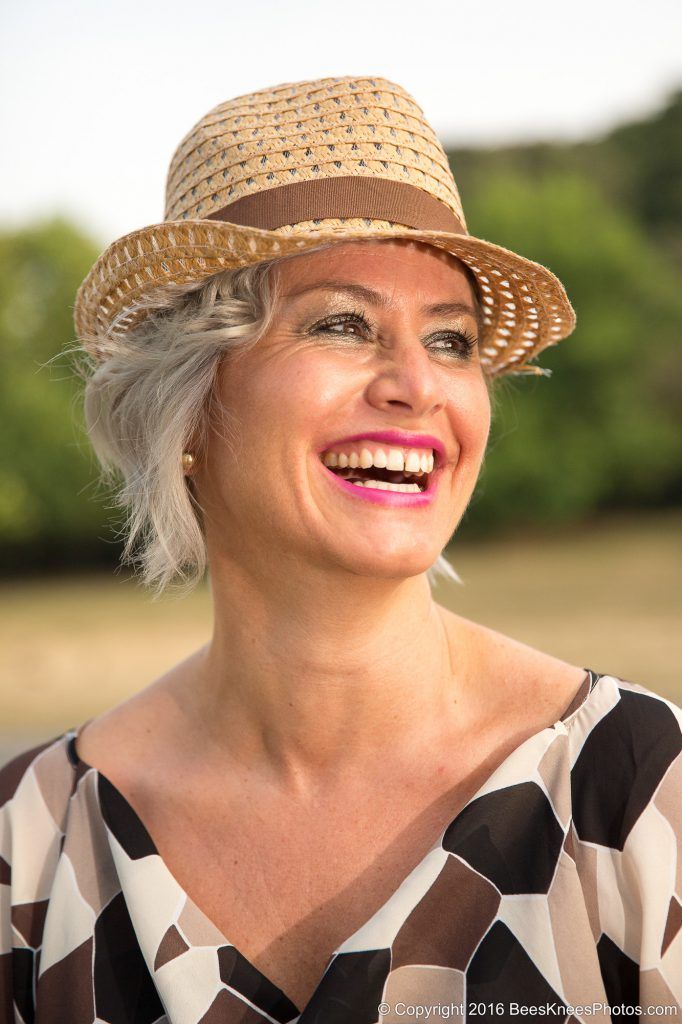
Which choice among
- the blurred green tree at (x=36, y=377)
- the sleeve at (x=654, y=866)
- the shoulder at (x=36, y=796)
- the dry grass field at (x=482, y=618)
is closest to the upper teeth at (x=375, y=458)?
the sleeve at (x=654, y=866)

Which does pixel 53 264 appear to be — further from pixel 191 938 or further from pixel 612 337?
pixel 191 938

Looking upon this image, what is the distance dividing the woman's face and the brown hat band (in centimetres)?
7

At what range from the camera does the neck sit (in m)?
2.09

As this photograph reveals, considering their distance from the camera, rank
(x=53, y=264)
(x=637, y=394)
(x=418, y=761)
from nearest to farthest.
Answer: (x=418, y=761) → (x=53, y=264) → (x=637, y=394)

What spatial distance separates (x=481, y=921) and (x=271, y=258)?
4.25ft

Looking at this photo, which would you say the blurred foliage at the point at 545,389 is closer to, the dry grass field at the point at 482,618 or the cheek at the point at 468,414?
the dry grass field at the point at 482,618

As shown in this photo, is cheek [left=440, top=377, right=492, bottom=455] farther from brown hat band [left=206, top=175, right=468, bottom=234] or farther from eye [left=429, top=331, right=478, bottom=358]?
brown hat band [left=206, top=175, right=468, bottom=234]

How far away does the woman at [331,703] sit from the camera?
1.80 metres

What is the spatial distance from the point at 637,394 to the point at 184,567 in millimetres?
18678

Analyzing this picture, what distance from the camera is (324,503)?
195 centimetres

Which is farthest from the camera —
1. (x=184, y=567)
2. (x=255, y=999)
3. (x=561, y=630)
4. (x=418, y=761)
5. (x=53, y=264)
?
(x=53, y=264)

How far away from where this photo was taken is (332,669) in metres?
2.13

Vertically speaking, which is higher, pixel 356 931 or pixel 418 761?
pixel 418 761

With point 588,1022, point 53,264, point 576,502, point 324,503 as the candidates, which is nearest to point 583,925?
point 588,1022
